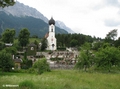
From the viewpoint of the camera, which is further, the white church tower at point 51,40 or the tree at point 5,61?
the white church tower at point 51,40

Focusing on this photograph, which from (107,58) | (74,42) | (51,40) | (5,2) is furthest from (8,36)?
(5,2)

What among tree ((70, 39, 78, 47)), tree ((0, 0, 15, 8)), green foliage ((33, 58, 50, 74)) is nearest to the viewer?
tree ((0, 0, 15, 8))

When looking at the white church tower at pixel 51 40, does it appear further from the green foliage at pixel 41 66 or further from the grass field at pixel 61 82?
the grass field at pixel 61 82

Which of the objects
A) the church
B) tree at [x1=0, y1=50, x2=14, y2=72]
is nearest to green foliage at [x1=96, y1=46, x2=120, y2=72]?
tree at [x1=0, y1=50, x2=14, y2=72]

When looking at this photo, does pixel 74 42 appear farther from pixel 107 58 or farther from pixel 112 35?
pixel 107 58

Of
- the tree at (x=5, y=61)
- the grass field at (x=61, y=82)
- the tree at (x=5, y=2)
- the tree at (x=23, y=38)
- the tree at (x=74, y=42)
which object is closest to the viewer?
the grass field at (x=61, y=82)

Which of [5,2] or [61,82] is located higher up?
[5,2]

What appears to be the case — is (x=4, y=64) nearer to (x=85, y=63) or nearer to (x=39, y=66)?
(x=39, y=66)

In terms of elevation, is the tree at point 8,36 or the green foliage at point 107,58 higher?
the tree at point 8,36

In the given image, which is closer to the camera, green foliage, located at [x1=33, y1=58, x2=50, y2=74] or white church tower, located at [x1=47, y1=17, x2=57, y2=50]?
green foliage, located at [x1=33, y1=58, x2=50, y2=74]

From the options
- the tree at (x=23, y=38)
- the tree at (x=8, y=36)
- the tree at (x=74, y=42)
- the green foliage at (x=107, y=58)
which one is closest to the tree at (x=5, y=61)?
the green foliage at (x=107, y=58)

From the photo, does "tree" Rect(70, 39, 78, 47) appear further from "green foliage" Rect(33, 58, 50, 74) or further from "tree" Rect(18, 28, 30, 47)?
"green foliage" Rect(33, 58, 50, 74)

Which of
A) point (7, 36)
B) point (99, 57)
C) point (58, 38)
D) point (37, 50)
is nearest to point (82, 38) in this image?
point (58, 38)

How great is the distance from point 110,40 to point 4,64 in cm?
6395
